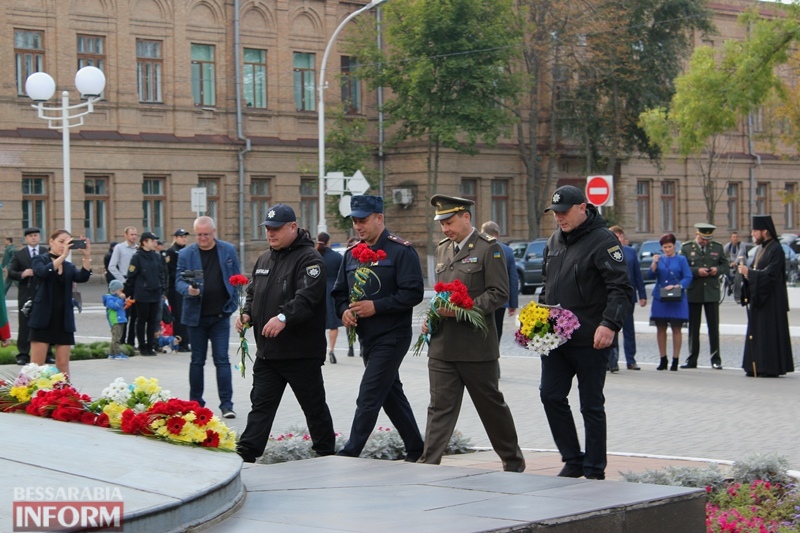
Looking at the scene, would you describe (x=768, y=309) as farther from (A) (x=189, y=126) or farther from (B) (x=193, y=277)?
(A) (x=189, y=126)

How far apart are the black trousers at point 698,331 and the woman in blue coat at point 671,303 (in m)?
0.29

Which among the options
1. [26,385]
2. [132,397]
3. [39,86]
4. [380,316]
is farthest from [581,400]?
[39,86]

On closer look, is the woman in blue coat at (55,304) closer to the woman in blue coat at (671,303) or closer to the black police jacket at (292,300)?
the black police jacket at (292,300)

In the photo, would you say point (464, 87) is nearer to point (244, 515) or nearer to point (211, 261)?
point (211, 261)

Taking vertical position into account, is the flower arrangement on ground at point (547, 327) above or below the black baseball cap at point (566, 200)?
below

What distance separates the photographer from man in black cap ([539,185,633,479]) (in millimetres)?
8469

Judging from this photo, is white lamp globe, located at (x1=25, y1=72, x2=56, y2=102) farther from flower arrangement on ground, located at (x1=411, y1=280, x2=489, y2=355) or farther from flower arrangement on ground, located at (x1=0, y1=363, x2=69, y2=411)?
flower arrangement on ground, located at (x1=411, y1=280, x2=489, y2=355)

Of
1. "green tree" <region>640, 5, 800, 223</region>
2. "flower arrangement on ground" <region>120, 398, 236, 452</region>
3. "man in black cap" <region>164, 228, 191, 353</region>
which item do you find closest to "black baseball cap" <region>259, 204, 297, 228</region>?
"flower arrangement on ground" <region>120, 398, 236, 452</region>

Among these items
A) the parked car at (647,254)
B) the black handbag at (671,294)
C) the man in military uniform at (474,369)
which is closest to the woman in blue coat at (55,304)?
the man in military uniform at (474,369)

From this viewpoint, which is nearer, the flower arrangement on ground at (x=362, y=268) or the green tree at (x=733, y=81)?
the flower arrangement on ground at (x=362, y=268)

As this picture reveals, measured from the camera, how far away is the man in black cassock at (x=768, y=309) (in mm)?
16250

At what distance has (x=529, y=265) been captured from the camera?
126ft

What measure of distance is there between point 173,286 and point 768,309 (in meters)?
9.47

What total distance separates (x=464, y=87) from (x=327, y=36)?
608cm
